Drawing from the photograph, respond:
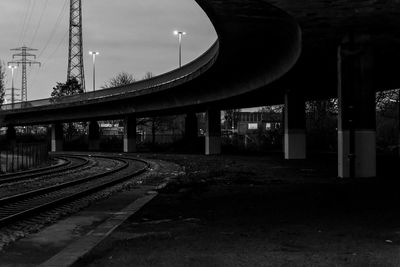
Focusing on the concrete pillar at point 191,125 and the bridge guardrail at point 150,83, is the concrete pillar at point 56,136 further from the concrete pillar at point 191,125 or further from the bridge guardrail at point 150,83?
the concrete pillar at point 191,125

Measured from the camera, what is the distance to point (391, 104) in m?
70.4

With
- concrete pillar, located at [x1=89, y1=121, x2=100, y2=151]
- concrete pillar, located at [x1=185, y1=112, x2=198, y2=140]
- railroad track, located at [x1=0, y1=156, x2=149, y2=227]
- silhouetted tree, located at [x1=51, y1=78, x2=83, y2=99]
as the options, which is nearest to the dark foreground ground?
railroad track, located at [x1=0, y1=156, x2=149, y2=227]

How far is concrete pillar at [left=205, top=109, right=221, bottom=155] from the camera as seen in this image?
5812cm

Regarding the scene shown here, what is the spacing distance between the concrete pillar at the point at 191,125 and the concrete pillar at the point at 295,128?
2790 centimetres

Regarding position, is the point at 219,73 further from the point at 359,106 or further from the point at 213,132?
the point at 213,132

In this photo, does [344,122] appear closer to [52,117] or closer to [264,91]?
[264,91]

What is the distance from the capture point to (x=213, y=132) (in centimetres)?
5866

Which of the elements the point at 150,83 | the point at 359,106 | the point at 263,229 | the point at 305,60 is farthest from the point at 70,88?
the point at 263,229

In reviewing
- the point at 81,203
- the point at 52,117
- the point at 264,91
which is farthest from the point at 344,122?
the point at 52,117

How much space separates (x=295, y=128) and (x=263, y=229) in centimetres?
3261

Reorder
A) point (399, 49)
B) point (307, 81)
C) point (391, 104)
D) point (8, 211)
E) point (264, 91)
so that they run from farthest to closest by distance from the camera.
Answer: point (391, 104), point (264, 91), point (307, 81), point (399, 49), point (8, 211)

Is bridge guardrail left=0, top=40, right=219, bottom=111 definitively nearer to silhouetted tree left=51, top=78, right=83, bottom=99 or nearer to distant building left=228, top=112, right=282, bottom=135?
silhouetted tree left=51, top=78, right=83, bottom=99

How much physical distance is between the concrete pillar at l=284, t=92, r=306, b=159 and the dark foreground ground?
23628 millimetres

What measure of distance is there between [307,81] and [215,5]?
1971 cm
